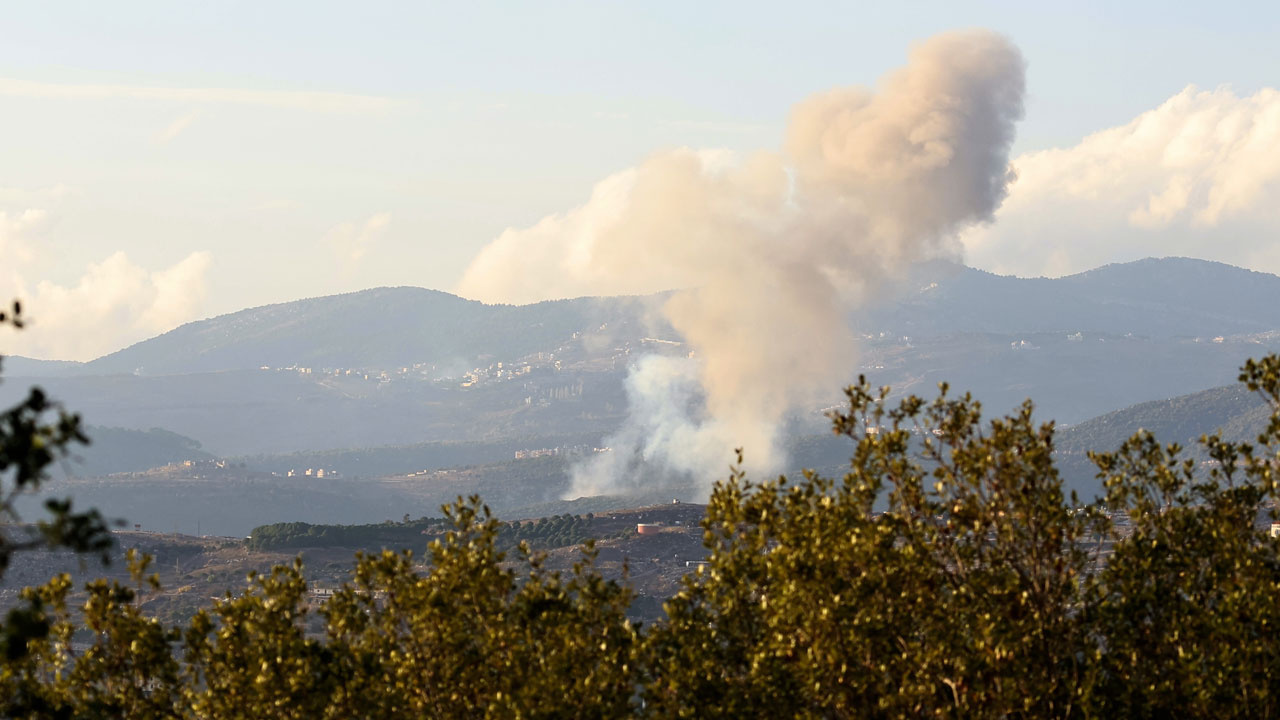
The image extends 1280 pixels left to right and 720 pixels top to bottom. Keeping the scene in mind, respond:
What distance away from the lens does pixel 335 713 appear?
3934 cm

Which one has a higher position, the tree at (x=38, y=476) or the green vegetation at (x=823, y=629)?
the tree at (x=38, y=476)

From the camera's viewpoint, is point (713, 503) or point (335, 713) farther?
point (713, 503)

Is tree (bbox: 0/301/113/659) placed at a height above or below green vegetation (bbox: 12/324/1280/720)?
above

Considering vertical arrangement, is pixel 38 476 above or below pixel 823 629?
above

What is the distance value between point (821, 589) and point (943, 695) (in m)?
3.93

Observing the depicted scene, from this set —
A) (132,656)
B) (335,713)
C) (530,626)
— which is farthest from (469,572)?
(132,656)

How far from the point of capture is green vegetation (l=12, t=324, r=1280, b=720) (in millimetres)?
38188

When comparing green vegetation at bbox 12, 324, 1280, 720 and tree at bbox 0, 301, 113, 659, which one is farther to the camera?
green vegetation at bbox 12, 324, 1280, 720

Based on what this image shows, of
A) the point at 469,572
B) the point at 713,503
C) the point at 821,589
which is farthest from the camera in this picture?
the point at 713,503

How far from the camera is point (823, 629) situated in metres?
38.3

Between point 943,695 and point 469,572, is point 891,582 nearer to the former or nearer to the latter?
point 943,695

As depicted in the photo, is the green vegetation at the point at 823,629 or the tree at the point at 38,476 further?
the green vegetation at the point at 823,629

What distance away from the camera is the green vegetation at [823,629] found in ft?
125

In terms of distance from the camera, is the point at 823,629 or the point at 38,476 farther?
the point at 823,629
